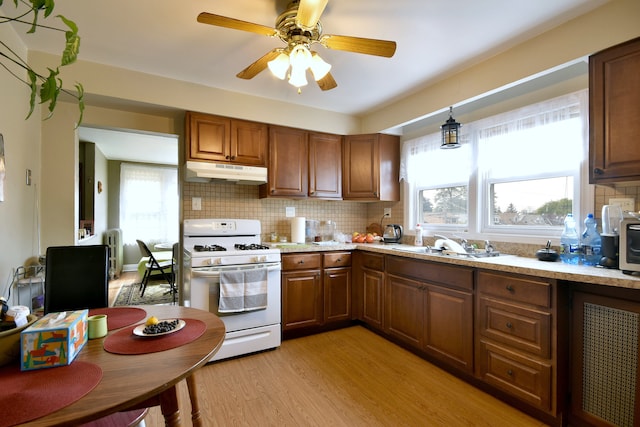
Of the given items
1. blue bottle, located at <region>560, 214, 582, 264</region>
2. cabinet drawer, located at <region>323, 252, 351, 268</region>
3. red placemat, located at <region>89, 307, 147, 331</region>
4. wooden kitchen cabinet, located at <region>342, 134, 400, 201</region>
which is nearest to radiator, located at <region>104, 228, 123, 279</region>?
cabinet drawer, located at <region>323, 252, 351, 268</region>

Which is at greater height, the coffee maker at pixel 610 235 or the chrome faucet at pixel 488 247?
the coffee maker at pixel 610 235

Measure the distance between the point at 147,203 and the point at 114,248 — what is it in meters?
1.18

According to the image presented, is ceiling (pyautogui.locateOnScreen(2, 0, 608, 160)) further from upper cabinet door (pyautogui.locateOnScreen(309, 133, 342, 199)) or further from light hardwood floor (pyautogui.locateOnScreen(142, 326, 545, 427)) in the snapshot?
light hardwood floor (pyautogui.locateOnScreen(142, 326, 545, 427))

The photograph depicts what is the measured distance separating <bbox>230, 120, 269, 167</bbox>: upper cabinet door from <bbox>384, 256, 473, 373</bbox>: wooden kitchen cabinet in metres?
1.65

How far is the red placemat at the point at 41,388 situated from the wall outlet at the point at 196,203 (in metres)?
2.33

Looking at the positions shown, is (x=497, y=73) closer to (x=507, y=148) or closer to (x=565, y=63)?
(x=565, y=63)

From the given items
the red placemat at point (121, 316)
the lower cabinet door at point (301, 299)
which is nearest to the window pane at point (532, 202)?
the lower cabinet door at point (301, 299)

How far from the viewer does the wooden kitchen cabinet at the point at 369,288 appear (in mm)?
2971

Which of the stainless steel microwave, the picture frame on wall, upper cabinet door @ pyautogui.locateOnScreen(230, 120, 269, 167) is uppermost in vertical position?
upper cabinet door @ pyautogui.locateOnScreen(230, 120, 269, 167)

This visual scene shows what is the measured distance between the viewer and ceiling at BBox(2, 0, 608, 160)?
1.79m

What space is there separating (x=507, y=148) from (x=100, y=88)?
3408mm

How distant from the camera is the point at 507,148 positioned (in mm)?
2580

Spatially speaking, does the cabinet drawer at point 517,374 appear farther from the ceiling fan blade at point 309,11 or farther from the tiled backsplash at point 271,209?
the ceiling fan blade at point 309,11

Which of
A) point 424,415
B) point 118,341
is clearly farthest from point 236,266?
point 424,415
